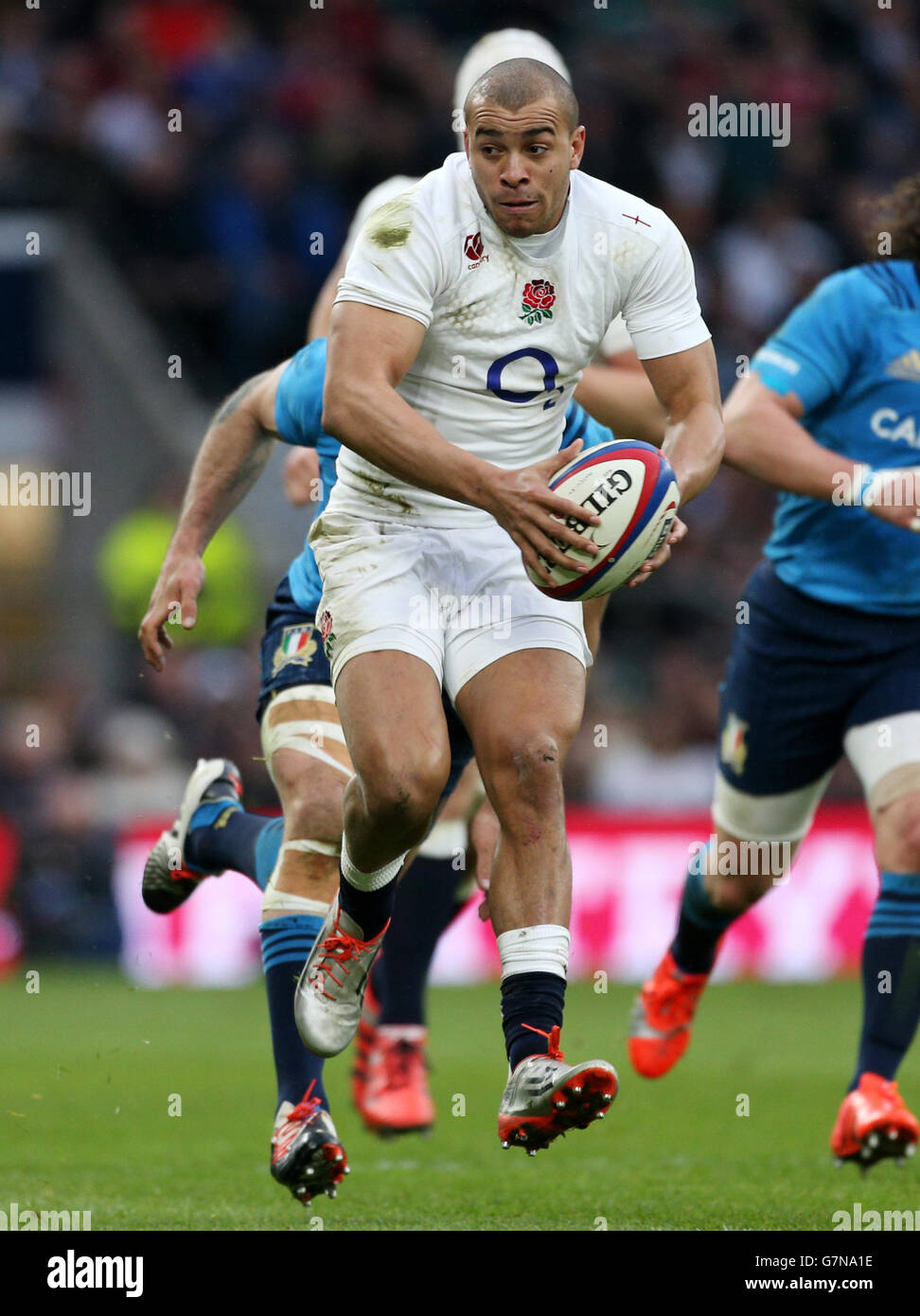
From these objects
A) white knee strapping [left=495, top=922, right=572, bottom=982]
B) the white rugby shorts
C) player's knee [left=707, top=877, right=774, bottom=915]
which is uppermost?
the white rugby shorts

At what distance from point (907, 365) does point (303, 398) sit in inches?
75.8

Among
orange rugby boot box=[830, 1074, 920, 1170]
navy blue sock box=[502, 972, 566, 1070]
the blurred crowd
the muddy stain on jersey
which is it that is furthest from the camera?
the blurred crowd

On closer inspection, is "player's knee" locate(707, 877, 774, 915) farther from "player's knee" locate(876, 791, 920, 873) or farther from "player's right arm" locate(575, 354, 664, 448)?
"player's right arm" locate(575, 354, 664, 448)

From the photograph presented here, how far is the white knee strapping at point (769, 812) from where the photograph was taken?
644cm

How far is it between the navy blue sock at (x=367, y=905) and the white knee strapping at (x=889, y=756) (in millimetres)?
1732

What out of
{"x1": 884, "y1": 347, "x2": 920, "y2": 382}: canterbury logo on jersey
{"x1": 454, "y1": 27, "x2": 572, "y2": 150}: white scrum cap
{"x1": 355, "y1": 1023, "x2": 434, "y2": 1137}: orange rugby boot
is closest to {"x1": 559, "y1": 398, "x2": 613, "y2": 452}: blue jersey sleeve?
{"x1": 884, "y1": 347, "x2": 920, "y2": 382}: canterbury logo on jersey

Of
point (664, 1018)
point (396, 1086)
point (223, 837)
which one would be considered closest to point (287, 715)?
point (223, 837)

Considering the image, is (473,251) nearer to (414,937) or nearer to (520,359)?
(520,359)

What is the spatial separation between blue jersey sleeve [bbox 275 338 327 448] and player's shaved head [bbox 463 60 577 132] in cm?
95

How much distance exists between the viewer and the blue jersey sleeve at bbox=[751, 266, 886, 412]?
6.04 meters

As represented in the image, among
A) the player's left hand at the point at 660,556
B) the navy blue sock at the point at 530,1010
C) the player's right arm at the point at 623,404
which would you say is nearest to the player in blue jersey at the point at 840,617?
the player's right arm at the point at 623,404

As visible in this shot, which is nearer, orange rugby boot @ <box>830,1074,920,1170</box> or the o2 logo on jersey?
the o2 logo on jersey

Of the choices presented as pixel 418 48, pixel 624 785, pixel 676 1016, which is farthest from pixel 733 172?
pixel 676 1016

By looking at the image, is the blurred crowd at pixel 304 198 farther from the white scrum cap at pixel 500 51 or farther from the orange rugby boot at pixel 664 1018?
the white scrum cap at pixel 500 51
